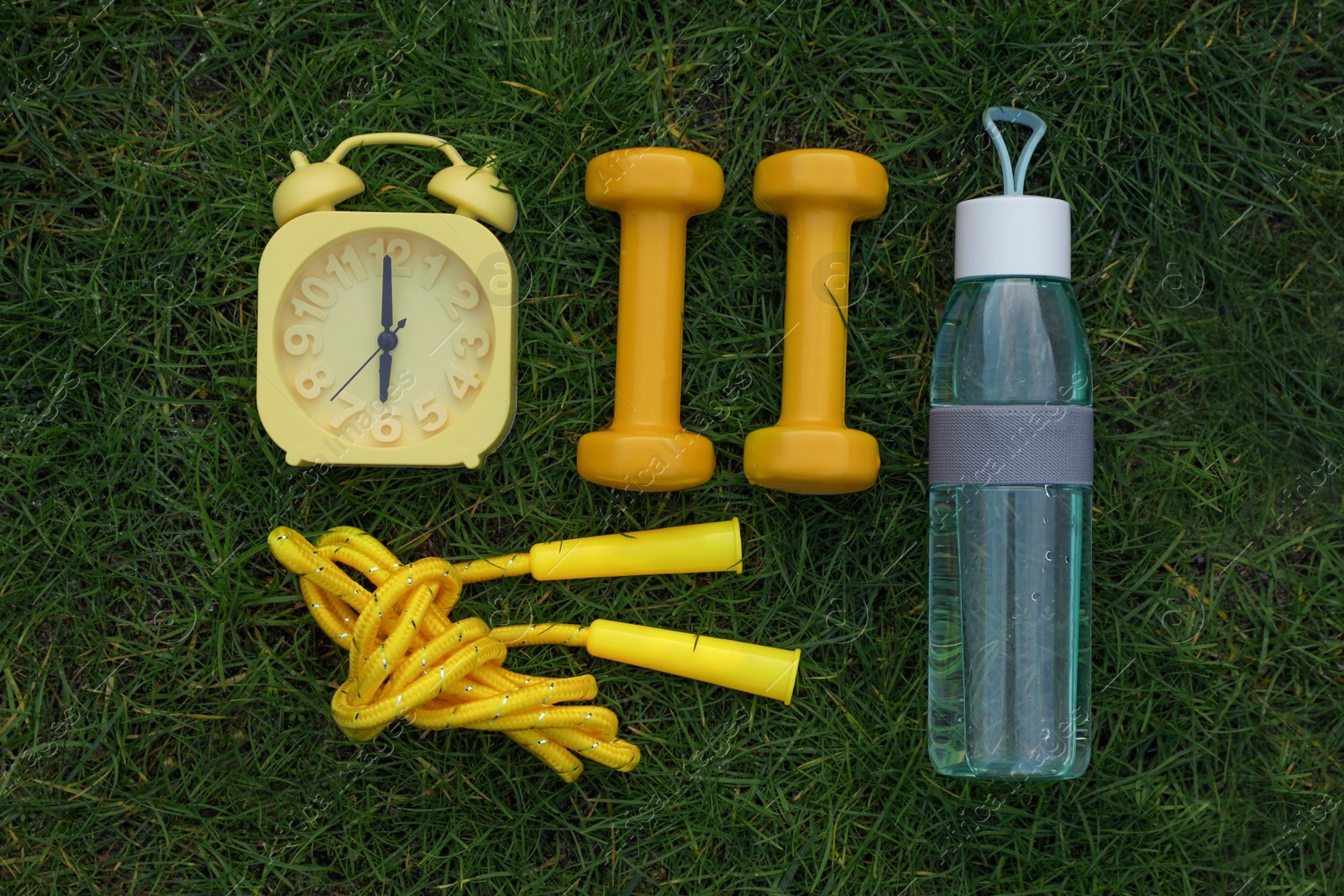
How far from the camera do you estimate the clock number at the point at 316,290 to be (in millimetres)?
1451

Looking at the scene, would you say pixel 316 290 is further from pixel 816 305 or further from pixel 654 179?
pixel 816 305

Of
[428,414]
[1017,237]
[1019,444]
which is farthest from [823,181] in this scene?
[428,414]

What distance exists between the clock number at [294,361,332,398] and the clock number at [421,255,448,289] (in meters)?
0.20

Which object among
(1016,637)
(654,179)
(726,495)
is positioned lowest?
(1016,637)

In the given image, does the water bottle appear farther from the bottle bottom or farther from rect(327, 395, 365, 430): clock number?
rect(327, 395, 365, 430): clock number

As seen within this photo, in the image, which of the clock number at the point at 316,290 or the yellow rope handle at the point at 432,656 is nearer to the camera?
the yellow rope handle at the point at 432,656

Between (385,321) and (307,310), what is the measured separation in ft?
0.41

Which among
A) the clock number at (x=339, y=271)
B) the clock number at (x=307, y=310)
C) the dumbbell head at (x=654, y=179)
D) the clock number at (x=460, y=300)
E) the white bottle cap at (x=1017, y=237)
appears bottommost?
the clock number at (x=307, y=310)

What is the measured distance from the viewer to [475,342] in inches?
57.2

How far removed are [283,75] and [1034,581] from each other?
1461 millimetres

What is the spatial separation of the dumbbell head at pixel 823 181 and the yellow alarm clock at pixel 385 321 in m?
0.42

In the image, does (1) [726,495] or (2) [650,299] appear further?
(1) [726,495]

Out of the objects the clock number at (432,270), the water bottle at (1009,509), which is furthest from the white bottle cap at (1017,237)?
the clock number at (432,270)

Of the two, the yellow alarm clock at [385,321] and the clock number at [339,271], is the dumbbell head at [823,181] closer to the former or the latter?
the yellow alarm clock at [385,321]
